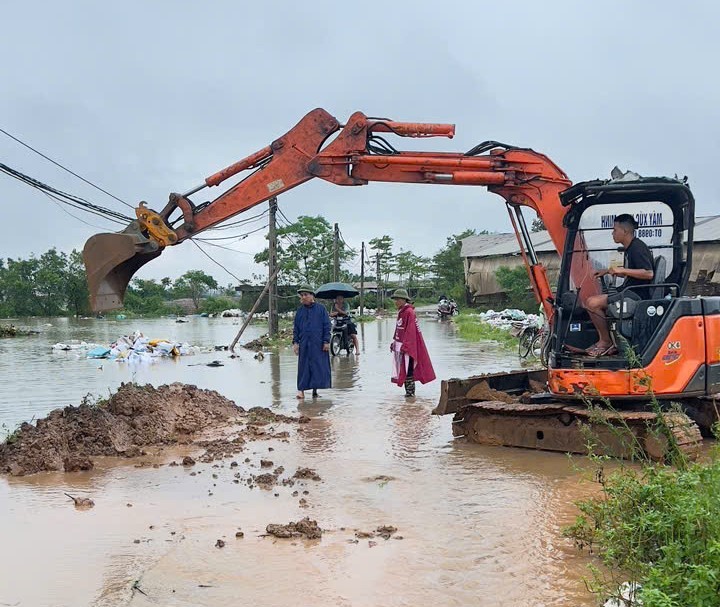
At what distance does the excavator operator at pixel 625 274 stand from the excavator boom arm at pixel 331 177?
1.06 metres

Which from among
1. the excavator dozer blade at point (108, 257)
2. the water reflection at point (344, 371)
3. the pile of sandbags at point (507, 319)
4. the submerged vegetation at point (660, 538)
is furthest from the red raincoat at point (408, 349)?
the pile of sandbags at point (507, 319)

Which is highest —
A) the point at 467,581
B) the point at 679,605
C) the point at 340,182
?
the point at 340,182

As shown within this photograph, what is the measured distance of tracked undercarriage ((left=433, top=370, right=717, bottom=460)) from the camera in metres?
6.98

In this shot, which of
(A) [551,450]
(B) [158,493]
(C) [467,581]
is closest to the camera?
(C) [467,581]

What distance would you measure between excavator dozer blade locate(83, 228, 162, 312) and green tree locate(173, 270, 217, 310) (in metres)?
64.3

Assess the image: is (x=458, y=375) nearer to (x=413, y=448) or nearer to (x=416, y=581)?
(x=413, y=448)

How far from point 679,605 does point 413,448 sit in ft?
16.7

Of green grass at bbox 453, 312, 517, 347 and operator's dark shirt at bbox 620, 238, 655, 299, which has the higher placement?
operator's dark shirt at bbox 620, 238, 655, 299

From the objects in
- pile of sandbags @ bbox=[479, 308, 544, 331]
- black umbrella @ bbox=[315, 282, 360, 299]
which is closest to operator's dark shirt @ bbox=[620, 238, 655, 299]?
black umbrella @ bbox=[315, 282, 360, 299]

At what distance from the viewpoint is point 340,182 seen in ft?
30.1

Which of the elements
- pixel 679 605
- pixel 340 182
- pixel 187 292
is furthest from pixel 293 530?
pixel 187 292

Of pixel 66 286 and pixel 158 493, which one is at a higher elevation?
pixel 66 286

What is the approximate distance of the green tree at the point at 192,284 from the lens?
72.8 m

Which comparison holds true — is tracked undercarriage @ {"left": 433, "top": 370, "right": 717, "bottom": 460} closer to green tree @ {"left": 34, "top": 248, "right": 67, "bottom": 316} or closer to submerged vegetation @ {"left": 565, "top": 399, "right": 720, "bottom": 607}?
submerged vegetation @ {"left": 565, "top": 399, "right": 720, "bottom": 607}
